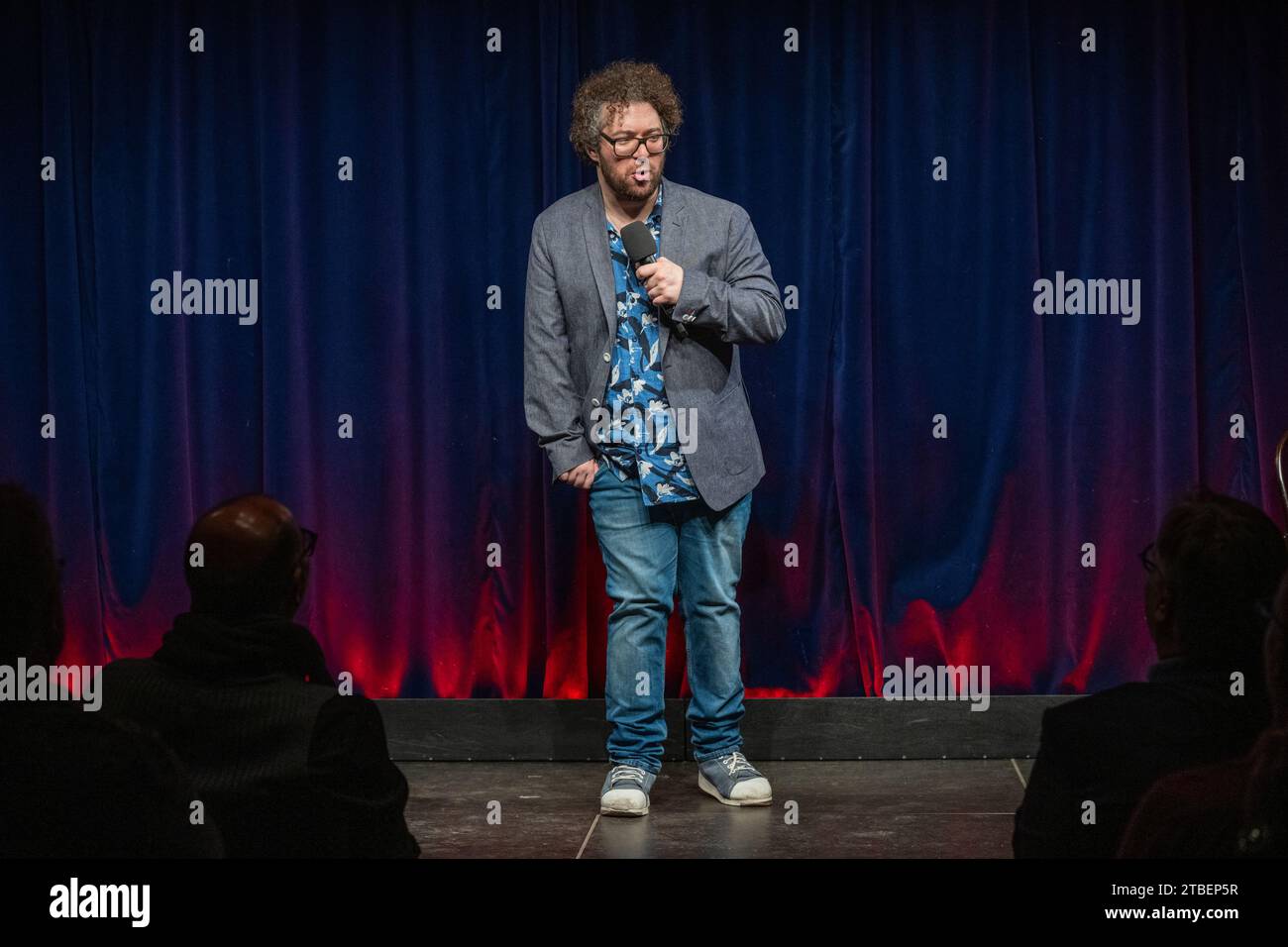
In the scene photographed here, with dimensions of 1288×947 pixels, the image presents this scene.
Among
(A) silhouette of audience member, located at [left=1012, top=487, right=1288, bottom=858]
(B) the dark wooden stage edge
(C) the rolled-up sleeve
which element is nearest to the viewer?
(A) silhouette of audience member, located at [left=1012, top=487, right=1288, bottom=858]

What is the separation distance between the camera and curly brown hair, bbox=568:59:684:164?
10.6 feet

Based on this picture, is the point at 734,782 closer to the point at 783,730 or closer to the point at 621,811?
the point at 621,811

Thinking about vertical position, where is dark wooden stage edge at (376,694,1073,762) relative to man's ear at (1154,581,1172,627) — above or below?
below

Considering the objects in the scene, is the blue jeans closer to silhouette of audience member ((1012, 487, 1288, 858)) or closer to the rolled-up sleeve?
the rolled-up sleeve

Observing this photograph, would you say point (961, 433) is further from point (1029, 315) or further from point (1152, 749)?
point (1152, 749)

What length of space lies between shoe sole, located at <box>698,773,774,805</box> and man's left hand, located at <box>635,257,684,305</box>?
3.75ft

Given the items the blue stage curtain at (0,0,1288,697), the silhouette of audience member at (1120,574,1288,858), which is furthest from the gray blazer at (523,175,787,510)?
the silhouette of audience member at (1120,574,1288,858)

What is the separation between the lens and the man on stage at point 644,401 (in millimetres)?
3273

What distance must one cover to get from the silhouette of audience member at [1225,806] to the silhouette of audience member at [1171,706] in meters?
0.05

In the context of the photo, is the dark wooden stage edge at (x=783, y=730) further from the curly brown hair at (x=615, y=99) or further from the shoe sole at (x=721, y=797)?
the curly brown hair at (x=615, y=99)

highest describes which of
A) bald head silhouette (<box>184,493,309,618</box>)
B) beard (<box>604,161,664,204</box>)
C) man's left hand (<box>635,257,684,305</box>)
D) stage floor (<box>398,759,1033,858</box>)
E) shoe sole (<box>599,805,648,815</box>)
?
beard (<box>604,161,664,204</box>)
